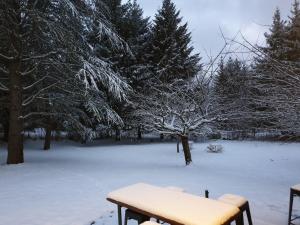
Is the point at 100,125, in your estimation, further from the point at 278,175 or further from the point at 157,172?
the point at 278,175

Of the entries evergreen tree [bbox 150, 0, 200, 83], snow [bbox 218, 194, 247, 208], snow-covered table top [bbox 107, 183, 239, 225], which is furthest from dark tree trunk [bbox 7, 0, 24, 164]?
evergreen tree [bbox 150, 0, 200, 83]

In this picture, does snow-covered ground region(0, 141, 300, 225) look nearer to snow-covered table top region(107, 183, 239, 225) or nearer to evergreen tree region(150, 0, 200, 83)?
snow-covered table top region(107, 183, 239, 225)

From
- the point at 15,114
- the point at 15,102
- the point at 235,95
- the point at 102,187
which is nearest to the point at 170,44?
the point at 235,95

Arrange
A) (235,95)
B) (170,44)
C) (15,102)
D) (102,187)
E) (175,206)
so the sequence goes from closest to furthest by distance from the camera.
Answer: (175,206) < (102,187) < (15,102) < (235,95) < (170,44)

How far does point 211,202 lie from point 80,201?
3.25 meters

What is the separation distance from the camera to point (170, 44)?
73.2 ft

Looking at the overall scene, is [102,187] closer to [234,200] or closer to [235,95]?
[234,200]

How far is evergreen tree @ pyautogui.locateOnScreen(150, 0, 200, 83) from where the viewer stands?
71.5 feet

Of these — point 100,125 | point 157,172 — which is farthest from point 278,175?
point 100,125

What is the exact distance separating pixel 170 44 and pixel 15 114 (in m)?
14.7

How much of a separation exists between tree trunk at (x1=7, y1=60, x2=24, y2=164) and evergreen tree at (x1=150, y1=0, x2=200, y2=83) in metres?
12.6

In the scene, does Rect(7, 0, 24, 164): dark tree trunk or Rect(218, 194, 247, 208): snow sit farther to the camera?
Rect(7, 0, 24, 164): dark tree trunk

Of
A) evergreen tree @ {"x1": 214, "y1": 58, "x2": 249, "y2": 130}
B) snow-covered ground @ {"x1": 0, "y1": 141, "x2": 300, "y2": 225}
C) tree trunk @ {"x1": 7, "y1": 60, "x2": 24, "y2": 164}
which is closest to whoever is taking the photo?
snow-covered ground @ {"x1": 0, "y1": 141, "x2": 300, "y2": 225}

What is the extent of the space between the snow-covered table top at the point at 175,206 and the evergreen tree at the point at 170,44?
17921 mm
